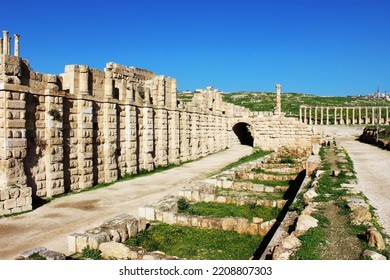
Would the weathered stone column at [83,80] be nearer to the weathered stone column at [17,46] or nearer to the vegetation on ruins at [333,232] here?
the vegetation on ruins at [333,232]

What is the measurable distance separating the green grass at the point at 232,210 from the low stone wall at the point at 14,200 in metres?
4.89

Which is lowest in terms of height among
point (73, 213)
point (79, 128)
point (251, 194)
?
point (73, 213)

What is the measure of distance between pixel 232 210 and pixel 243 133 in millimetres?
33785

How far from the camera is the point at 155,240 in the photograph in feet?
28.6

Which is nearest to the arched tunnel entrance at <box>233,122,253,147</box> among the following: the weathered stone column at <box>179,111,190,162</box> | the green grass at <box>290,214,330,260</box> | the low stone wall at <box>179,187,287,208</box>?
the weathered stone column at <box>179,111,190,162</box>

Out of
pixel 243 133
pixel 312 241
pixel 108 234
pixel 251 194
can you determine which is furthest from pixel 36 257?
pixel 243 133

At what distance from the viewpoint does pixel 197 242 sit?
28.1 ft

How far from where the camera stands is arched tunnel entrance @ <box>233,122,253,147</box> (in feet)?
140

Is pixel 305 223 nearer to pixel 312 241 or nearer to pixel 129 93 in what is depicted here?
pixel 312 241

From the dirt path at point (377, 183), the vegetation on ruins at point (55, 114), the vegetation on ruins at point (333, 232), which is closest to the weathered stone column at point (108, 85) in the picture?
the vegetation on ruins at point (55, 114)

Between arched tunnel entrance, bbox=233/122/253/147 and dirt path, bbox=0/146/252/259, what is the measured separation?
25.8m
